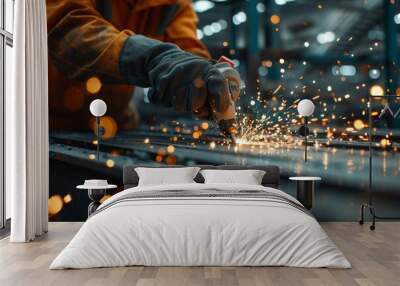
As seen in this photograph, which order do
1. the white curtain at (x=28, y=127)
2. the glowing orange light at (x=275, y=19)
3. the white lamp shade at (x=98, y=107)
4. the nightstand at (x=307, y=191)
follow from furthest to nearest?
the glowing orange light at (x=275, y=19)
the white lamp shade at (x=98, y=107)
the nightstand at (x=307, y=191)
the white curtain at (x=28, y=127)

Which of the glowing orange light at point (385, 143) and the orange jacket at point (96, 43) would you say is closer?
the orange jacket at point (96, 43)

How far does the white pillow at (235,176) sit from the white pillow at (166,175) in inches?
8.2

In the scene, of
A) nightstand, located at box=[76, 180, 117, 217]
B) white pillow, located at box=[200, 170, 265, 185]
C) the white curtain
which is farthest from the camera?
nightstand, located at box=[76, 180, 117, 217]

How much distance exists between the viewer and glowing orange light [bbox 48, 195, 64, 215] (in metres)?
7.24

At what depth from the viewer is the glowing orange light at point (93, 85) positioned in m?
7.18

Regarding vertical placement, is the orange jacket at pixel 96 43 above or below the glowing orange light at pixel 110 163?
above

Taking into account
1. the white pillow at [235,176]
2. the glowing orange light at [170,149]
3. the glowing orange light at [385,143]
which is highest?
the glowing orange light at [385,143]

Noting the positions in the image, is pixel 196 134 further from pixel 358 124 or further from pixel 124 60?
pixel 358 124

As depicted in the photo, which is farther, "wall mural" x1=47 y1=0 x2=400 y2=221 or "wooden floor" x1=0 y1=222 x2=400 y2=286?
"wall mural" x1=47 y1=0 x2=400 y2=221

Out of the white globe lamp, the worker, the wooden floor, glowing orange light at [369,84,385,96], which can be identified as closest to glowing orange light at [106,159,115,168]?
the worker

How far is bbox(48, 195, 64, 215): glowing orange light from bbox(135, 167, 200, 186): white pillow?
1199 millimetres

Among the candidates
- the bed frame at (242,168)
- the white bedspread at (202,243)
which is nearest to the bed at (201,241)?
the white bedspread at (202,243)

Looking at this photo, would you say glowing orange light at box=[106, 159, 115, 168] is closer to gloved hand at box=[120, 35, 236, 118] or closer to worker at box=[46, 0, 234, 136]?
worker at box=[46, 0, 234, 136]

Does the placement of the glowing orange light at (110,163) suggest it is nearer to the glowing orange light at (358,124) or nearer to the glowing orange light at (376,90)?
the glowing orange light at (358,124)
